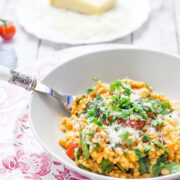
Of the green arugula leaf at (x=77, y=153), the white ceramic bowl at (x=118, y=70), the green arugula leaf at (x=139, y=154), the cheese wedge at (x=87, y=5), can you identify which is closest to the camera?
the green arugula leaf at (x=139, y=154)

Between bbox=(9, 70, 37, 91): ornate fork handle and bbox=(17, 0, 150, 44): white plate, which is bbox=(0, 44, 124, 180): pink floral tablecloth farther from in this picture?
bbox=(17, 0, 150, 44): white plate

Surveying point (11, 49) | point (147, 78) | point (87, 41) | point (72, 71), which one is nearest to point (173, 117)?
point (147, 78)

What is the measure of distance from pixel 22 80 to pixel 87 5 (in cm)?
182

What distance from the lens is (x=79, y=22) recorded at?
3.71 m

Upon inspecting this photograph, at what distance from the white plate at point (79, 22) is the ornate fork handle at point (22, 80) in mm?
1200

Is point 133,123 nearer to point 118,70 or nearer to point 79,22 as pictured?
point 118,70

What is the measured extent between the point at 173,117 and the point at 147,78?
64 centimetres

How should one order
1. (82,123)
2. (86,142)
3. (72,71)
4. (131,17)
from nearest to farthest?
(86,142)
(82,123)
(72,71)
(131,17)

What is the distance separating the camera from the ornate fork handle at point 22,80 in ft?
7.05

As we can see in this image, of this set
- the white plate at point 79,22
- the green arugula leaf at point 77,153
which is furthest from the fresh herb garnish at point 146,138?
the white plate at point 79,22

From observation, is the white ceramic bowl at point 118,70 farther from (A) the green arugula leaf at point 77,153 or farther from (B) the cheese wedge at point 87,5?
(B) the cheese wedge at point 87,5

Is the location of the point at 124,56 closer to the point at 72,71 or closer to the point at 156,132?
the point at 72,71

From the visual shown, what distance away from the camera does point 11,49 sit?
3322 mm

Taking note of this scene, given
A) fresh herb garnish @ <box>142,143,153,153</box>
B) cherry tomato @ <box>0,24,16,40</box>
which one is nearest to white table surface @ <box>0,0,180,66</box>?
cherry tomato @ <box>0,24,16,40</box>
